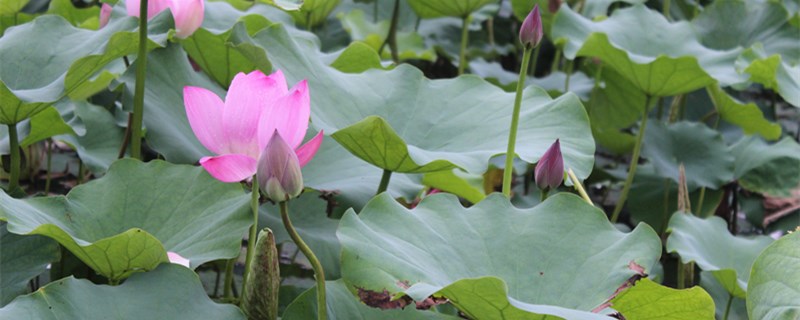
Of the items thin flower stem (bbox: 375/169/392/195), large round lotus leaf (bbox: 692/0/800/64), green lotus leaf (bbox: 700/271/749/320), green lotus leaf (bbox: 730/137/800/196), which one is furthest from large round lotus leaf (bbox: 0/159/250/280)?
large round lotus leaf (bbox: 692/0/800/64)

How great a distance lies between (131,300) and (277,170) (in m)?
0.21

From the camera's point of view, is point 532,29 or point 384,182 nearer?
point 532,29

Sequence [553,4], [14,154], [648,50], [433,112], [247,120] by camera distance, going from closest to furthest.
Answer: [247,120], [14,154], [433,112], [648,50], [553,4]

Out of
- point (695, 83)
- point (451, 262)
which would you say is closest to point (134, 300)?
point (451, 262)

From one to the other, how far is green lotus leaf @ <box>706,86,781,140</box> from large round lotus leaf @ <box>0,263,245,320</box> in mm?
1540

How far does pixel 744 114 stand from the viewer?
7.57 feet

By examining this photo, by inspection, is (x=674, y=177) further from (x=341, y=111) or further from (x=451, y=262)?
(x=451, y=262)

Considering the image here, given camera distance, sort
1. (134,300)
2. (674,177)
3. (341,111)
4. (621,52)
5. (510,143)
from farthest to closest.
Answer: (674,177) → (621,52) → (341,111) → (510,143) → (134,300)

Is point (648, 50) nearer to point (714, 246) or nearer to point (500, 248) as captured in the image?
point (714, 246)

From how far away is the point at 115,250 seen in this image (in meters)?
0.97

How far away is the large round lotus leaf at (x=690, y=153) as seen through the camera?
7.14 feet

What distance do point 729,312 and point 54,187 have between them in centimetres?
125

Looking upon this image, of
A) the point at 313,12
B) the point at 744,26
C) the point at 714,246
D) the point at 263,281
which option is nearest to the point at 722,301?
the point at 714,246

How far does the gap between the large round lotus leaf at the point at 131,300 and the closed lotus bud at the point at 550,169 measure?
40 cm
